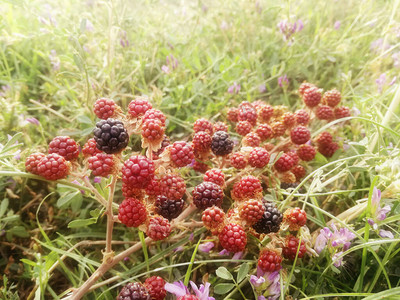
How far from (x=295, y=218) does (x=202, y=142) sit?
54 centimetres

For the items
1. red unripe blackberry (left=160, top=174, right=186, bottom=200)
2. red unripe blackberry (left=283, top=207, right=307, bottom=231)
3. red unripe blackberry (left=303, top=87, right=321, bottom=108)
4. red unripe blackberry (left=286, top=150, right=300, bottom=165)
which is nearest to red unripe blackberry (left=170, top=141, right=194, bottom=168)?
red unripe blackberry (left=160, top=174, right=186, bottom=200)

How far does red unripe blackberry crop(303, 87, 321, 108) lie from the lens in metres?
1.82

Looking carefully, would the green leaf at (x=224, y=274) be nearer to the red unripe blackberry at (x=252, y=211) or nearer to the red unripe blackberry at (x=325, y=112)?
the red unripe blackberry at (x=252, y=211)

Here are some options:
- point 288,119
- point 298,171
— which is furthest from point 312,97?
point 298,171

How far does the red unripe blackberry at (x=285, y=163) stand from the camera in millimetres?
1591

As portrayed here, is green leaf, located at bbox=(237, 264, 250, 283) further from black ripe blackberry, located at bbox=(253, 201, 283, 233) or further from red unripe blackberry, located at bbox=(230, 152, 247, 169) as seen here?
red unripe blackberry, located at bbox=(230, 152, 247, 169)

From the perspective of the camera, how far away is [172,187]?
1.28 m

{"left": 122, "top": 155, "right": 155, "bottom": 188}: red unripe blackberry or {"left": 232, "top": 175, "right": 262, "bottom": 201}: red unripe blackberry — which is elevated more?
{"left": 122, "top": 155, "right": 155, "bottom": 188}: red unripe blackberry

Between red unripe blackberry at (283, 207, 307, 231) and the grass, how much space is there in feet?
0.24

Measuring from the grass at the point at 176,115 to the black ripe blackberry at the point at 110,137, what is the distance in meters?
0.25

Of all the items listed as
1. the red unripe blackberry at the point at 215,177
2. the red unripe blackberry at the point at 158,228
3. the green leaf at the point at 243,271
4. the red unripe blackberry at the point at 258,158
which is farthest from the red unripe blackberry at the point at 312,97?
the red unripe blackberry at the point at 158,228

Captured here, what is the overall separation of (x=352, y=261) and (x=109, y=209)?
120cm

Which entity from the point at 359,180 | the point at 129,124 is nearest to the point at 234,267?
the point at 129,124

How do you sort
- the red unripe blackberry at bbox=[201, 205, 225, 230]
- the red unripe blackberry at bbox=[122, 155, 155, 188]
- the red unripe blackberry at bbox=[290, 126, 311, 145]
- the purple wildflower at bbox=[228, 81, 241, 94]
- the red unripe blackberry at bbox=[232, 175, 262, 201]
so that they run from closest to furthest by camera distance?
the red unripe blackberry at bbox=[122, 155, 155, 188], the red unripe blackberry at bbox=[201, 205, 225, 230], the red unripe blackberry at bbox=[232, 175, 262, 201], the red unripe blackberry at bbox=[290, 126, 311, 145], the purple wildflower at bbox=[228, 81, 241, 94]
